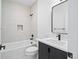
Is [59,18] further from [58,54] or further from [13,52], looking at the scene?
[13,52]

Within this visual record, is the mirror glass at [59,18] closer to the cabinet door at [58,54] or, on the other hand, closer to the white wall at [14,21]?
the cabinet door at [58,54]

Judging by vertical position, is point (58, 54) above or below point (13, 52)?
above

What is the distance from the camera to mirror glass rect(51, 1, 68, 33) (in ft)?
5.98

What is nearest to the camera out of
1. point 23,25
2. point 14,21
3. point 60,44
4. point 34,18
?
point 60,44

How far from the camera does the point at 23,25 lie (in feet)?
9.21

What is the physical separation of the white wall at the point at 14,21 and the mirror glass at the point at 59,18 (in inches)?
46.8

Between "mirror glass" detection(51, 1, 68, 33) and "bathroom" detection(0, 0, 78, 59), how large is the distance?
84mm

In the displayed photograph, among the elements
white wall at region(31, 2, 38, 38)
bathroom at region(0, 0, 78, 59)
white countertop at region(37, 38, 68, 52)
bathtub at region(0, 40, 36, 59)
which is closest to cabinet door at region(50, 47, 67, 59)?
white countertop at region(37, 38, 68, 52)

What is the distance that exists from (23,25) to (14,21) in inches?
16.0

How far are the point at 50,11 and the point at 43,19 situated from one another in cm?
44

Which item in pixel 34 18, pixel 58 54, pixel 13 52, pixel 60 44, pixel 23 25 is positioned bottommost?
pixel 13 52

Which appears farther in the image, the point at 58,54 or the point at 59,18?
the point at 59,18

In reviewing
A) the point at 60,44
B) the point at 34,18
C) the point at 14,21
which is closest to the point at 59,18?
the point at 60,44

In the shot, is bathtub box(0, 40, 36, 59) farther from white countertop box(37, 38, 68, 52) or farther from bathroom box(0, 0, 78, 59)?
white countertop box(37, 38, 68, 52)
